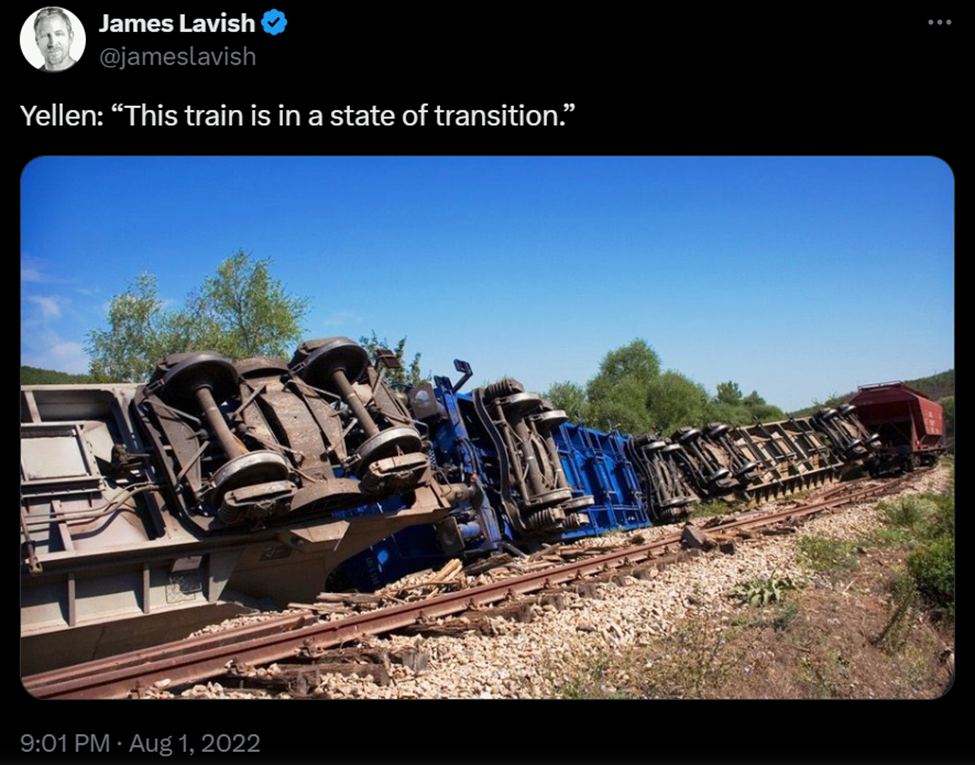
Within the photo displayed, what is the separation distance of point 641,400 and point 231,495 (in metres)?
41.4

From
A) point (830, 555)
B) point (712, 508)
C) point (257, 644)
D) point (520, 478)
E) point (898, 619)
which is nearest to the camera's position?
point (257, 644)

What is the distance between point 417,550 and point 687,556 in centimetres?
350

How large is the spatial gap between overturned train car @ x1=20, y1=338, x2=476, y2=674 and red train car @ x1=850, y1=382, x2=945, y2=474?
22.4 meters

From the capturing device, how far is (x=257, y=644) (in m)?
5.99

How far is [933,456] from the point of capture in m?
28.8

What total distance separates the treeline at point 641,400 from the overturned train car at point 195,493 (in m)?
29.9

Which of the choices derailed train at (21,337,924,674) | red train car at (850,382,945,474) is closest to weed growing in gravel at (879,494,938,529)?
derailed train at (21,337,924,674)

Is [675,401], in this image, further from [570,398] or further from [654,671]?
[654,671]

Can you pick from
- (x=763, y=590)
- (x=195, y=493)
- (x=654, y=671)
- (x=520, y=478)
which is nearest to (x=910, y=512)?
(x=520, y=478)
